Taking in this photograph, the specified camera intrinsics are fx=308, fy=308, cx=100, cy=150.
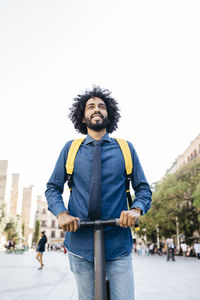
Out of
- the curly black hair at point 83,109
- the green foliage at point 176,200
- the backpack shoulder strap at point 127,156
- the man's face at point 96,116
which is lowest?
the backpack shoulder strap at point 127,156

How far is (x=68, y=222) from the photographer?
5.90ft

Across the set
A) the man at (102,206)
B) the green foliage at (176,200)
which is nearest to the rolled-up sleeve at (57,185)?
the man at (102,206)

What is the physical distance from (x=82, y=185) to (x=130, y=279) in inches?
26.0

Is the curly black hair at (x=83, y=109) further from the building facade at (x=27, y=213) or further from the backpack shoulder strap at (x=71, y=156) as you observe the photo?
the building facade at (x=27, y=213)

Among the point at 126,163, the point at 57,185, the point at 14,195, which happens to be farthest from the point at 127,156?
the point at 14,195

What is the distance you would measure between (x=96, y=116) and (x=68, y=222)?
881mm

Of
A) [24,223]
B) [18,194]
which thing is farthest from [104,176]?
[24,223]

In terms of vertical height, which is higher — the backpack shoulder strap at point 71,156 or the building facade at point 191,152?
the building facade at point 191,152

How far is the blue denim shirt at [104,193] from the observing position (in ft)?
6.29

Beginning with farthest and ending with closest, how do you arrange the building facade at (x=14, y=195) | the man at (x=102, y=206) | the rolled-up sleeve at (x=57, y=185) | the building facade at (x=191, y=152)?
1. the building facade at (x=14, y=195)
2. the building facade at (x=191, y=152)
3. the rolled-up sleeve at (x=57, y=185)
4. the man at (x=102, y=206)

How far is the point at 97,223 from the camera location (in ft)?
5.76

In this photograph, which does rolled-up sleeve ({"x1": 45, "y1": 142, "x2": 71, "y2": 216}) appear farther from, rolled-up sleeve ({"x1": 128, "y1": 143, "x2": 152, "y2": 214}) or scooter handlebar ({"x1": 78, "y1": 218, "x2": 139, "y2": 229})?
rolled-up sleeve ({"x1": 128, "y1": 143, "x2": 152, "y2": 214})

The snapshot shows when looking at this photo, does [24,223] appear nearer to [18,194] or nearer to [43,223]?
[18,194]

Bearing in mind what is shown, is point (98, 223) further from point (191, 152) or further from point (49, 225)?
point (49, 225)
